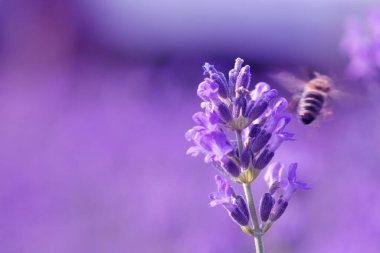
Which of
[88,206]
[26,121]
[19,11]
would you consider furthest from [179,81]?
[19,11]

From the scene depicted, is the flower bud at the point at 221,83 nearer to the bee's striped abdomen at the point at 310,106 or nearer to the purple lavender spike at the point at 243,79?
the purple lavender spike at the point at 243,79

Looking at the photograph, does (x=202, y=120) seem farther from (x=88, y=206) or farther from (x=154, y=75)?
(x=154, y=75)

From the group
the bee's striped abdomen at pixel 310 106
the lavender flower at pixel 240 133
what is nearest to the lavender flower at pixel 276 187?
the lavender flower at pixel 240 133

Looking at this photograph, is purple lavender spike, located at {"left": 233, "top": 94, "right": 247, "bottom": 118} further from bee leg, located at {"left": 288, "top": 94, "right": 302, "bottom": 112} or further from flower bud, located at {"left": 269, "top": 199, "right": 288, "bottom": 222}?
bee leg, located at {"left": 288, "top": 94, "right": 302, "bottom": 112}

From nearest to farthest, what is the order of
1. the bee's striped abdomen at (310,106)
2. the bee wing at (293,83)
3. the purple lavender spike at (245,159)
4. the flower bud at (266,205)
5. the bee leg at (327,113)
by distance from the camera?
the purple lavender spike at (245,159), the flower bud at (266,205), the bee's striped abdomen at (310,106), the bee leg at (327,113), the bee wing at (293,83)

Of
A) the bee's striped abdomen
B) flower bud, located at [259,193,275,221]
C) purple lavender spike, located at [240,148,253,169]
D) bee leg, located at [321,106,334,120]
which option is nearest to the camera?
purple lavender spike, located at [240,148,253,169]

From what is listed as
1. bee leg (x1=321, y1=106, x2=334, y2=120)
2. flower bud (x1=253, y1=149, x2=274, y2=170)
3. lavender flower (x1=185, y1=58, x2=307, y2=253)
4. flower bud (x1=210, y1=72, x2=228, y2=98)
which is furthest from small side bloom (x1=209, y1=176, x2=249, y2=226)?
bee leg (x1=321, y1=106, x2=334, y2=120)

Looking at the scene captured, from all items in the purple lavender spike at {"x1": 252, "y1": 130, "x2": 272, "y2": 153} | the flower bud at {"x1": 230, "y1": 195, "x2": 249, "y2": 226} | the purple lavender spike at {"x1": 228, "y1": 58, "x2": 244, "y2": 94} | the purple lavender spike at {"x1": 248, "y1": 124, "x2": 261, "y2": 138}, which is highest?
the purple lavender spike at {"x1": 228, "y1": 58, "x2": 244, "y2": 94}
